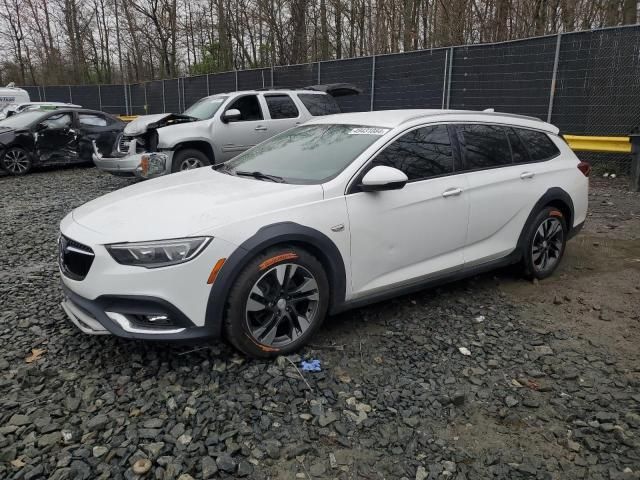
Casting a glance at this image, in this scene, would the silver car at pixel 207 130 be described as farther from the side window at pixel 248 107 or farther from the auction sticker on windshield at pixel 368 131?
the auction sticker on windshield at pixel 368 131

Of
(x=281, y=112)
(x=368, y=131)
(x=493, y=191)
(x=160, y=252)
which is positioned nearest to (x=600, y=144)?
(x=281, y=112)

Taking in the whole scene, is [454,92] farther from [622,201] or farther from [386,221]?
[386,221]

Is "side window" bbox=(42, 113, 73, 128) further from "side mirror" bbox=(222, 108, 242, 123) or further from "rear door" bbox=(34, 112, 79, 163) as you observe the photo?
"side mirror" bbox=(222, 108, 242, 123)

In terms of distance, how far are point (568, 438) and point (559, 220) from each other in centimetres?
271

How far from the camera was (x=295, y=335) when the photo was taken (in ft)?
11.0

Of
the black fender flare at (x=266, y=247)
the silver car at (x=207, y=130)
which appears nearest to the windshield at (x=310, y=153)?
the black fender flare at (x=266, y=247)

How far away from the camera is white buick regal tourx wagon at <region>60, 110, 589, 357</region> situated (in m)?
2.96

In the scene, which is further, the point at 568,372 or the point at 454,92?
the point at 454,92

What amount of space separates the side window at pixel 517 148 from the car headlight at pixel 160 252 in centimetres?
301

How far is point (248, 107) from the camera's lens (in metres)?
9.62

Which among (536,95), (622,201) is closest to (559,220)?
(622,201)

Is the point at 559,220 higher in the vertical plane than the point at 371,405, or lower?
higher

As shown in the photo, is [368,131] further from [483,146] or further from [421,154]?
[483,146]

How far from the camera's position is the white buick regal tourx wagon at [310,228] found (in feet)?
9.71
